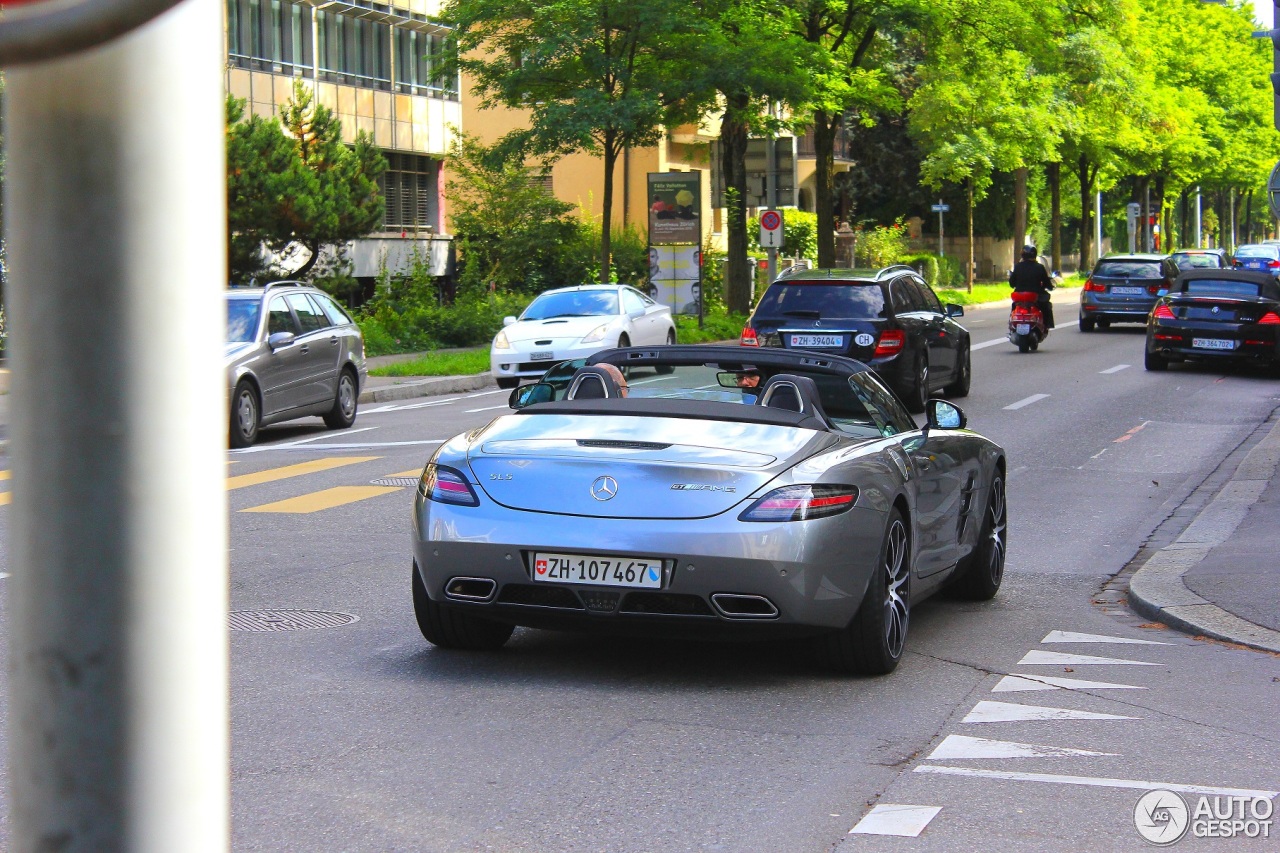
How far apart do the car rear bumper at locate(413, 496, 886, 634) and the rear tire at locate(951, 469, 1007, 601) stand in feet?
7.20

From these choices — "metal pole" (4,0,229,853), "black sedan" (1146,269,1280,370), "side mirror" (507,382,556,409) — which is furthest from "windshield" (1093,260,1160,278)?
"metal pole" (4,0,229,853)

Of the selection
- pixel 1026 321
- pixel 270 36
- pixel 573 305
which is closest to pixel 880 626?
pixel 573 305

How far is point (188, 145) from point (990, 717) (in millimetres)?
4953

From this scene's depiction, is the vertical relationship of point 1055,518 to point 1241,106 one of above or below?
below

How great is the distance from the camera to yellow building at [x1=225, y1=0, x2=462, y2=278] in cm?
4275

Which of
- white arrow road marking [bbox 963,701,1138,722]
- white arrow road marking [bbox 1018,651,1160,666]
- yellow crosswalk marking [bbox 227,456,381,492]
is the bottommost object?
white arrow road marking [bbox 1018,651,1160,666]

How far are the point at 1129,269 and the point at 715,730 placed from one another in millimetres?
32330

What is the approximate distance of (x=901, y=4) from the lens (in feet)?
124

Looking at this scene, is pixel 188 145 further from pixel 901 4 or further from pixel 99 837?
pixel 901 4

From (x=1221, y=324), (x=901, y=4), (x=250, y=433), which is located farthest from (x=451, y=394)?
(x=901, y=4)

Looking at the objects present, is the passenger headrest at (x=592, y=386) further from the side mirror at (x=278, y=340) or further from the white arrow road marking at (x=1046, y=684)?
the side mirror at (x=278, y=340)

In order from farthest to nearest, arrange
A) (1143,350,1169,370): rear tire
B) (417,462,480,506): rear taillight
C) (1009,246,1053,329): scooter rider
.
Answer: (1009,246,1053,329): scooter rider, (1143,350,1169,370): rear tire, (417,462,480,506): rear taillight

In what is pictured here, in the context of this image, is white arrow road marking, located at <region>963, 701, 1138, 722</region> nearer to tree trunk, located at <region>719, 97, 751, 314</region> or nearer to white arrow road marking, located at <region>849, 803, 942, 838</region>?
white arrow road marking, located at <region>849, 803, 942, 838</region>

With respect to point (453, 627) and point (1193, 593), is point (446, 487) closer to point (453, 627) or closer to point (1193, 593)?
point (453, 627)
